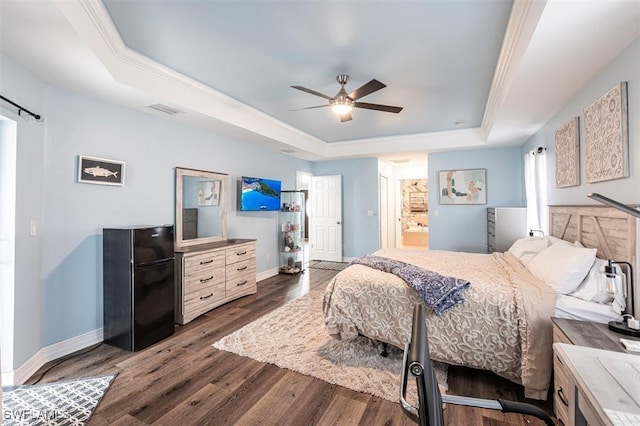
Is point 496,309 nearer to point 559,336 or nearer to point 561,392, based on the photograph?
point 559,336

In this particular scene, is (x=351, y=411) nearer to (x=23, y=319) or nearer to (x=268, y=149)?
(x=23, y=319)

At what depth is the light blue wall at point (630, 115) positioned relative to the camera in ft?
6.00

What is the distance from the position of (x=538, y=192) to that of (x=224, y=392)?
13.9 feet

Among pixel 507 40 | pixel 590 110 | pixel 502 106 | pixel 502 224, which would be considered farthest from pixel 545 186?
pixel 507 40

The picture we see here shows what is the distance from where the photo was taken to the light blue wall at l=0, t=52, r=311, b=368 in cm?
232

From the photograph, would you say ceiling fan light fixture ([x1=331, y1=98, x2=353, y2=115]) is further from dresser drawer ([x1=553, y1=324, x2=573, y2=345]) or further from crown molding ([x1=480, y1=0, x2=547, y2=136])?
dresser drawer ([x1=553, y1=324, x2=573, y2=345])

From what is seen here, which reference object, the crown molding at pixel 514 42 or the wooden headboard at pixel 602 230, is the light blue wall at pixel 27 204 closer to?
the crown molding at pixel 514 42

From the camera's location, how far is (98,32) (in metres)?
2.15

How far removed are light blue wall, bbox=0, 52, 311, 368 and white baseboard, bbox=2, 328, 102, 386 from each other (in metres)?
0.05

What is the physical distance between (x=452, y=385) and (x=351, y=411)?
0.82m

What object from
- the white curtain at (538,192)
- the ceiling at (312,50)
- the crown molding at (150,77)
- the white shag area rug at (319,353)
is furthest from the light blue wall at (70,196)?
the white curtain at (538,192)

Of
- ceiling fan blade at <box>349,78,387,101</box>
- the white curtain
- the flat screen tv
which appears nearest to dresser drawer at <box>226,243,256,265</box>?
the flat screen tv

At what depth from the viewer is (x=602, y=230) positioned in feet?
7.20

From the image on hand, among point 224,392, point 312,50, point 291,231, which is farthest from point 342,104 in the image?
point 291,231
